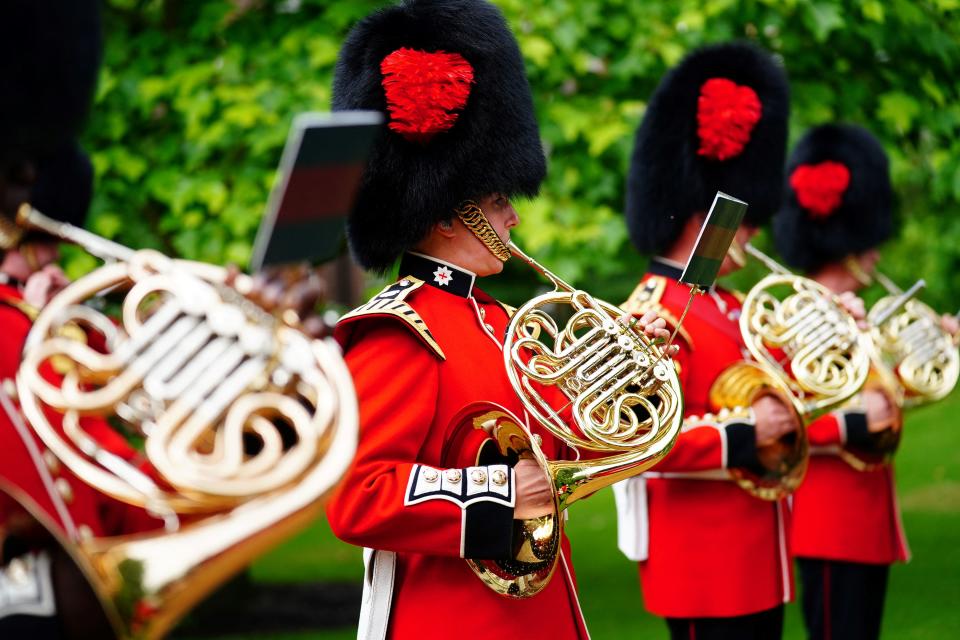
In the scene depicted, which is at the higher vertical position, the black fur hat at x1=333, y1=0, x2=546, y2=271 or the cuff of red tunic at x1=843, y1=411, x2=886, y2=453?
the black fur hat at x1=333, y1=0, x2=546, y2=271

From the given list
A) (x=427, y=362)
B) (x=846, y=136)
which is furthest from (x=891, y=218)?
(x=427, y=362)

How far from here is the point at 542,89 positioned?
640 cm

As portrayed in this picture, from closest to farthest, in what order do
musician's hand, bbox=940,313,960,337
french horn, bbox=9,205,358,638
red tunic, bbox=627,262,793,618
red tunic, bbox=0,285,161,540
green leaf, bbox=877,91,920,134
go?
french horn, bbox=9,205,358,638
red tunic, bbox=0,285,161,540
red tunic, bbox=627,262,793,618
musician's hand, bbox=940,313,960,337
green leaf, bbox=877,91,920,134

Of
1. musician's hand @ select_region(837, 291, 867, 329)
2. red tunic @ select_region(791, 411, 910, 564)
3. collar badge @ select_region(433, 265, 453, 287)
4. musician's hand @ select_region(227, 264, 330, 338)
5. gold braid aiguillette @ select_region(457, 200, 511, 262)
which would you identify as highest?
musician's hand @ select_region(227, 264, 330, 338)

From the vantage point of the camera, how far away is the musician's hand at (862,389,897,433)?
511 cm

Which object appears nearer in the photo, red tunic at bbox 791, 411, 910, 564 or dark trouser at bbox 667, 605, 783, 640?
dark trouser at bbox 667, 605, 783, 640

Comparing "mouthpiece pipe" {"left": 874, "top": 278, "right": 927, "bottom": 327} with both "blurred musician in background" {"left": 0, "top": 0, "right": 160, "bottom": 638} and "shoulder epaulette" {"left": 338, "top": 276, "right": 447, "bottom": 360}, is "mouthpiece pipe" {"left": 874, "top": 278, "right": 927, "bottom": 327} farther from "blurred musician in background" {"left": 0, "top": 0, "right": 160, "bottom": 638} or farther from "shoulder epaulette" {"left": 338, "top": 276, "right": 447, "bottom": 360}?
"blurred musician in background" {"left": 0, "top": 0, "right": 160, "bottom": 638}

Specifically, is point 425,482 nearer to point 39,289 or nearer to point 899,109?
point 39,289

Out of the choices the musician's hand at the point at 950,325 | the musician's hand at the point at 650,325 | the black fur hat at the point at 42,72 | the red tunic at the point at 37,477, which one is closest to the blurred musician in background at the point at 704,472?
the musician's hand at the point at 650,325

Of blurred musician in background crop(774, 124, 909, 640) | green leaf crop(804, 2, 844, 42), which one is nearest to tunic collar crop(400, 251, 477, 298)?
blurred musician in background crop(774, 124, 909, 640)

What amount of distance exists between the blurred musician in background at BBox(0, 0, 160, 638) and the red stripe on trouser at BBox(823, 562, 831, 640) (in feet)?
12.5

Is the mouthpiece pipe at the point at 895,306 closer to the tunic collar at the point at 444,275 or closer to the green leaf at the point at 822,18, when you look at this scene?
the green leaf at the point at 822,18

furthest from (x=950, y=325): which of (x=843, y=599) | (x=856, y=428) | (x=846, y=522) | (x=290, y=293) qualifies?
(x=290, y=293)

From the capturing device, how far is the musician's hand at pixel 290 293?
201 centimetres
